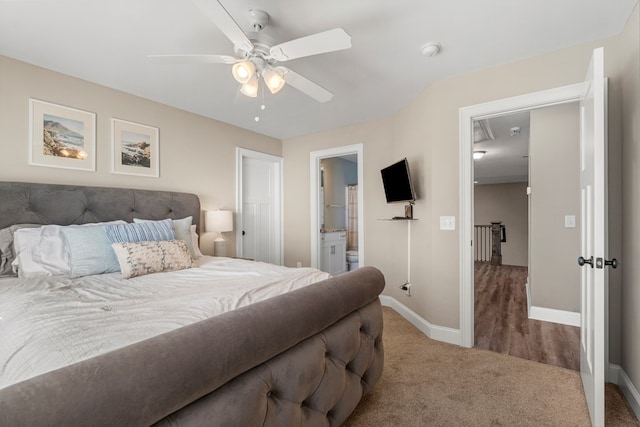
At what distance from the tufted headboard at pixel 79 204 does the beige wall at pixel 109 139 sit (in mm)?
175

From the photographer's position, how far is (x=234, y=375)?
939 millimetres

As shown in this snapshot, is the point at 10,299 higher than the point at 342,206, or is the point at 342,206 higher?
the point at 342,206

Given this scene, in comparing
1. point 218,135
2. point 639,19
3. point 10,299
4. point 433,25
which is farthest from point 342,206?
point 10,299

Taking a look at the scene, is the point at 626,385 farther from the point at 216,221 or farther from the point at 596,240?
the point at 216,221

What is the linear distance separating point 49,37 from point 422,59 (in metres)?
2.75

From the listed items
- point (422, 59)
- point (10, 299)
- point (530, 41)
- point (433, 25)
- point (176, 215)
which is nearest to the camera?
point (10, 299)

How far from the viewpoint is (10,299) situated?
138 centimetres

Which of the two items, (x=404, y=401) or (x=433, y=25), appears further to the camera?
(x=433, y=25)

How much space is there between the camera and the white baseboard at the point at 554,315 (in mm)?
3125

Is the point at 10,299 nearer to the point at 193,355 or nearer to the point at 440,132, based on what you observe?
the point at 193,355

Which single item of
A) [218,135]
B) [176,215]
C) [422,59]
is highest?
[422,59]

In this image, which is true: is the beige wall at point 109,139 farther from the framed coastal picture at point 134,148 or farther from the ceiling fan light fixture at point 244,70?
the ceiling fan light fixture at point 244,70

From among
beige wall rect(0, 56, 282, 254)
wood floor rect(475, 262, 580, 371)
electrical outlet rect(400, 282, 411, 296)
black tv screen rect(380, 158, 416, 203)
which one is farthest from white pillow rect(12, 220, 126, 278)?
wood floor rect(475, 262, 580, 371)

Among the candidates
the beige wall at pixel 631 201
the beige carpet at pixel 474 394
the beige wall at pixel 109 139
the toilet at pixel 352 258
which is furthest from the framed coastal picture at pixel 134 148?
the beige wall at pixel 631 201
